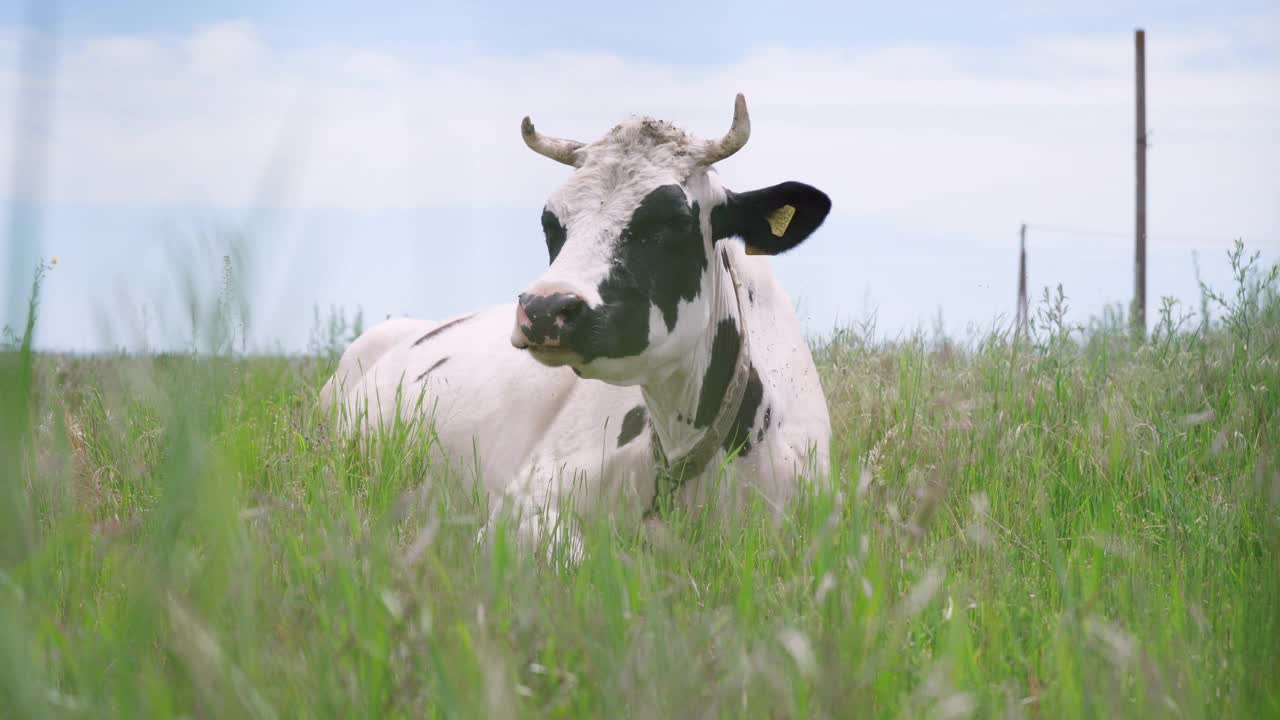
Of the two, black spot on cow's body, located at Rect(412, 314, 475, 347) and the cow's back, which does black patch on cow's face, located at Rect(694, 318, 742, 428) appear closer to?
the cow's back

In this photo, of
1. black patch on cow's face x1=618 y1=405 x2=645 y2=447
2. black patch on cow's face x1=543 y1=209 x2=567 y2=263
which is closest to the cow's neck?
black patch on cow's face x1=618 y1=405 x2=645 y2=447

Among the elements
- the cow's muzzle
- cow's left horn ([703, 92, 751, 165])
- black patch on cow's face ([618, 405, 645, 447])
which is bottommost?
black patch on cow's face ([618, 405, 645, 447])

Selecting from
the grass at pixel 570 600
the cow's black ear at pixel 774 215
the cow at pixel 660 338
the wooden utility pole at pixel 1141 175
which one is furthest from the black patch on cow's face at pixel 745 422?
the wooden utility pole at pixel 1141 175

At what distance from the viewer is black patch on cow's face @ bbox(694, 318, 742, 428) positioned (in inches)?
163

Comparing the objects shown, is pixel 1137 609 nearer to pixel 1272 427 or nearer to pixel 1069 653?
pixel 1069 653

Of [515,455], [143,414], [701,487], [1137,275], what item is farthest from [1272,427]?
[1137,275]

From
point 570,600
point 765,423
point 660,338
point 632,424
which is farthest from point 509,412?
point 570,600

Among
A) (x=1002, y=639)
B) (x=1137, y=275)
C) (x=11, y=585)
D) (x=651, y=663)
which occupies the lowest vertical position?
(x=1002, y=639)

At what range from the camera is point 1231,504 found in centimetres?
420

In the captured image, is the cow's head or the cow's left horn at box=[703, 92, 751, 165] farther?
the cow's left horn at box=[703, 92, 751, 165]

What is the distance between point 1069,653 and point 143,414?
14.5 feet

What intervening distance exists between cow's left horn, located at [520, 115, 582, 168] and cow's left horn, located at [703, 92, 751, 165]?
601mm

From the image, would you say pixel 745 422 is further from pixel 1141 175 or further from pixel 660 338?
pixel 1141 175

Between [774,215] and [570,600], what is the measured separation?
2.45m
